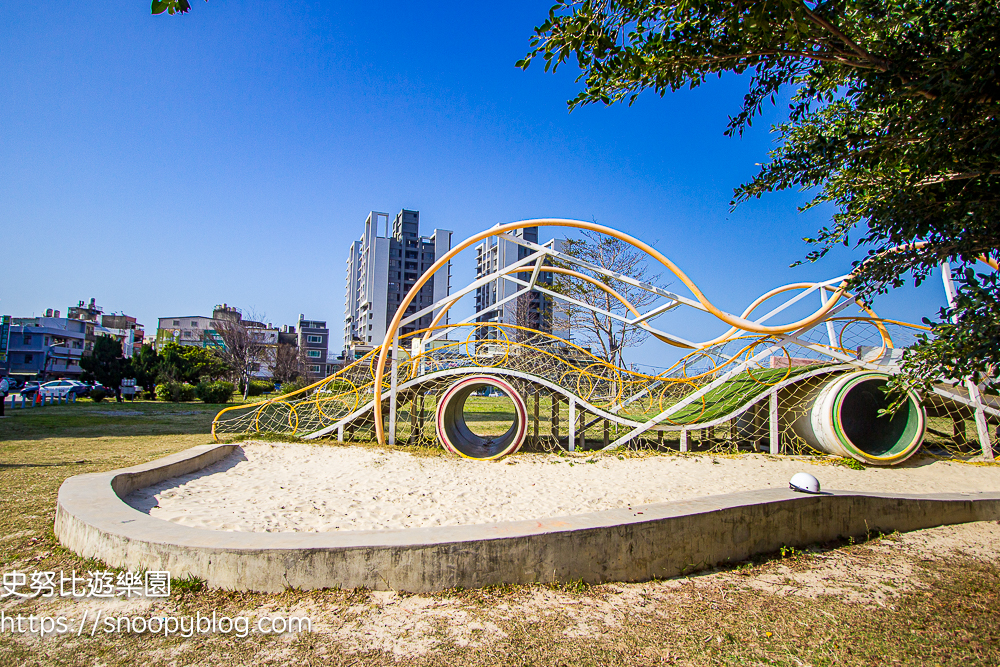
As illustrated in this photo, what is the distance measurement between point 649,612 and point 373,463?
5062 mm

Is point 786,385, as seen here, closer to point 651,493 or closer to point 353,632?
point 651,493

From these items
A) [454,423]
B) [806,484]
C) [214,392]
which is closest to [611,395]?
[454,423]

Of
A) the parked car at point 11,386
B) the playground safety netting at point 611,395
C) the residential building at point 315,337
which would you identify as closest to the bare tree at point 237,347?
the parked car at point 11,386

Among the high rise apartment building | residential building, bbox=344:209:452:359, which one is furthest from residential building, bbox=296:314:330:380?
residential building, bbox=344:209:452:359

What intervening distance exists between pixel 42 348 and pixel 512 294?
5337 cm

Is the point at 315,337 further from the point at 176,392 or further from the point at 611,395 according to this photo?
the point at 611,395

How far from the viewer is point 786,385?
9.12 m

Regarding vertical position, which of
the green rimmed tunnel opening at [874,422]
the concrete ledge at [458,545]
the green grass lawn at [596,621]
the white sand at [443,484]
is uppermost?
the green rimmed tunnel opening at [874,422]

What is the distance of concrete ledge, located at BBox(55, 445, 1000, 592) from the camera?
3197 millimetres

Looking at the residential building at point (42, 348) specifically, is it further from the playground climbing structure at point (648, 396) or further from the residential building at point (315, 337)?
the playground climbing structure at point (648, 396)

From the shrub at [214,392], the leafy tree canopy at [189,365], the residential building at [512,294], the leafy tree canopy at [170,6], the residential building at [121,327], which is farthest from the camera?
the residential building at [121,327]

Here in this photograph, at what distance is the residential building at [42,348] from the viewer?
46375mm

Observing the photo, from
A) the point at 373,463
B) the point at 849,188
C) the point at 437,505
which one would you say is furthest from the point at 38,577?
the point at 849,188

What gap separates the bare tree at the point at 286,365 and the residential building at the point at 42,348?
2332 cm
